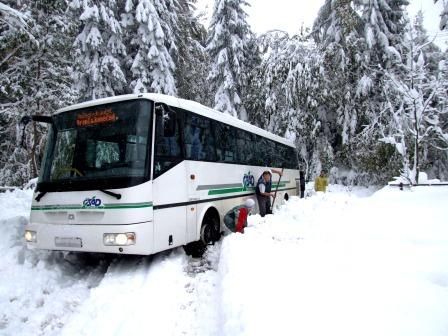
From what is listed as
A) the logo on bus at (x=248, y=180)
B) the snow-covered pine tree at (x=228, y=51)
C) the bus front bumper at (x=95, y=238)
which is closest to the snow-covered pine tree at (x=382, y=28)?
the snow-covered pine tree at (x=228, y=51)

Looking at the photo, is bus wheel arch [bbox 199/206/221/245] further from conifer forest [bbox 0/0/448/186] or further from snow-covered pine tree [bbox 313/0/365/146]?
snow-covered pine tree [bbox 313/0/365/146]

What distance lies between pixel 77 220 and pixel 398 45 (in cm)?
2137

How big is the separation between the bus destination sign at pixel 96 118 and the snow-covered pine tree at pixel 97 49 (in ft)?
36.0

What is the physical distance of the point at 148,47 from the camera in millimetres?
18891

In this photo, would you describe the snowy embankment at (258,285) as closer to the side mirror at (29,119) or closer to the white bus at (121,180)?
the white bus at (121,180)

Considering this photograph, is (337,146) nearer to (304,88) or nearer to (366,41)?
(304,88)

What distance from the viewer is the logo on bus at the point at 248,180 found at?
428 inches

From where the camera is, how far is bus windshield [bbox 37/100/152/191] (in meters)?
6.00

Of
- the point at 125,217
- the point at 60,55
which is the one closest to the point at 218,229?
the point at 125,217

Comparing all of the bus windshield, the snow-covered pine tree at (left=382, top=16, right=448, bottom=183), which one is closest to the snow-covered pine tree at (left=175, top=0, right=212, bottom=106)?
the snow-covered pine tree at (left=382, top=16, right=448, bottom=183)

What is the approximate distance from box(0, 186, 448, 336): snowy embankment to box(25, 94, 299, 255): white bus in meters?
0.61

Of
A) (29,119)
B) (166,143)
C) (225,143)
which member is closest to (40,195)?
(29,119)

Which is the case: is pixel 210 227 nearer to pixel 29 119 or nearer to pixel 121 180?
pixel 121 180

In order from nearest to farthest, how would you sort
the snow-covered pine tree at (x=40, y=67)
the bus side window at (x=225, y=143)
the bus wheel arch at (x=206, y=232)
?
the bus wheel arch at (x=206, y=232) < the bus side window at (x=225, y=143) < the snow-covered pine tree at (x=40, y=67)
